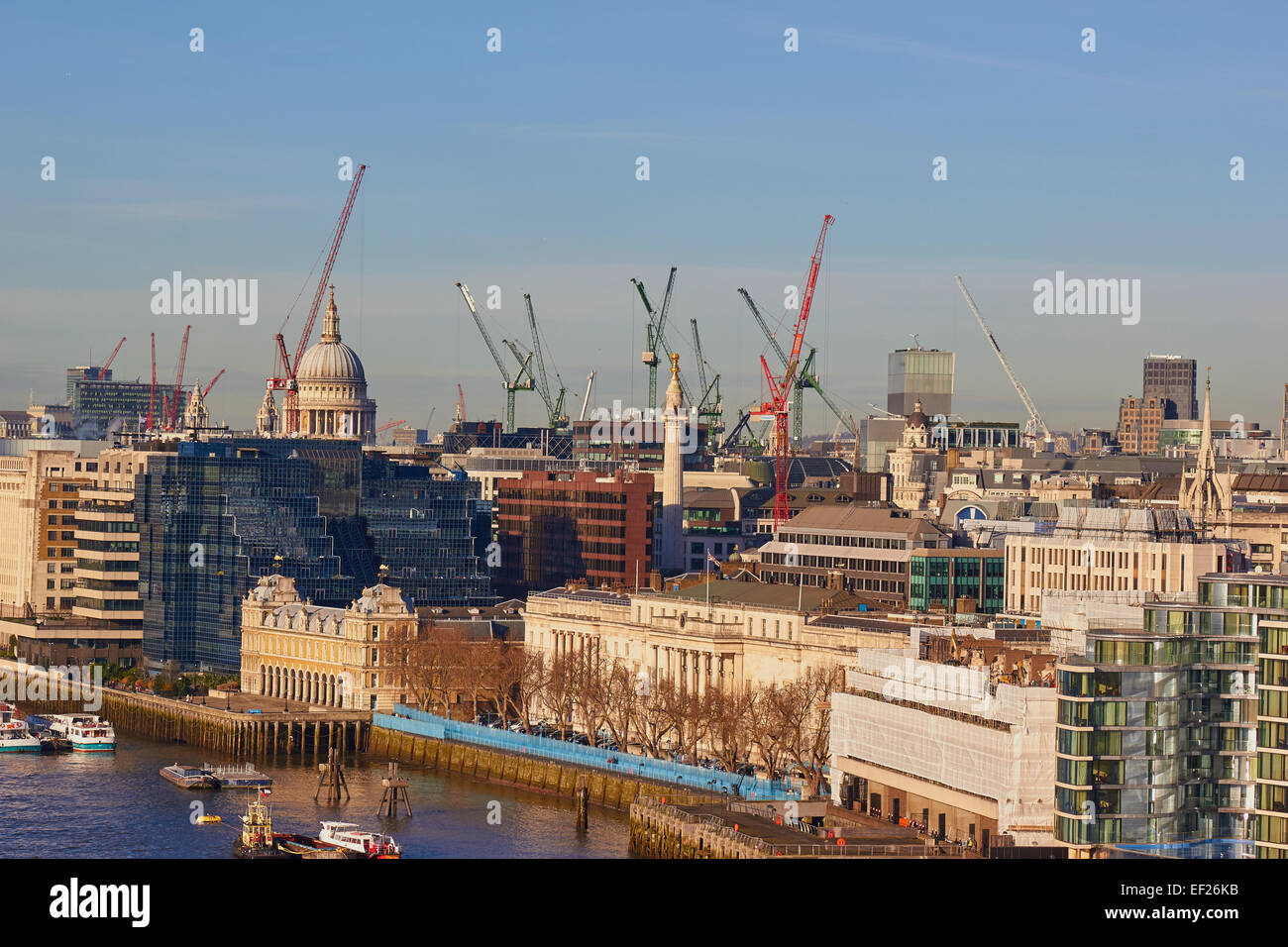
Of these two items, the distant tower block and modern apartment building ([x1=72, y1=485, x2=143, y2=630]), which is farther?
modern apartment building ([x1=72, y1=485, x2=143, y2=630])

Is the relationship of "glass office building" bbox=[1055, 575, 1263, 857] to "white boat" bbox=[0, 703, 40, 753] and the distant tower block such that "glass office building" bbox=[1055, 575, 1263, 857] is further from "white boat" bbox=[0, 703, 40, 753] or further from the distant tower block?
"white boat" bbox=[0, 703, 40, 753]

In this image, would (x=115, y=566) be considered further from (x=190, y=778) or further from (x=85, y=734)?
(x=190, y=778)

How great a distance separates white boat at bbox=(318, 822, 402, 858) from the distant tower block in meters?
7.77

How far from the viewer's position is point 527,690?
115688 mm

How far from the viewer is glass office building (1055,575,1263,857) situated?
6438 cm

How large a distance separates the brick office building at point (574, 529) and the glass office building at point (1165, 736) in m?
84.4

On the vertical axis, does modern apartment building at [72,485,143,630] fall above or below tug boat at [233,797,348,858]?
above

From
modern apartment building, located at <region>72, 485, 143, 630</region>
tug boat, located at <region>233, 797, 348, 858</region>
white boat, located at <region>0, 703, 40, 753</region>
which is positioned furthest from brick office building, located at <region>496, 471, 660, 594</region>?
tug boat, located at <region>233, 797, 348, 858</region>

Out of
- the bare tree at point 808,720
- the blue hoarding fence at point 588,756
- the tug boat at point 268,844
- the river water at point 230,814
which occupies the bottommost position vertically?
the river water at point 230,814

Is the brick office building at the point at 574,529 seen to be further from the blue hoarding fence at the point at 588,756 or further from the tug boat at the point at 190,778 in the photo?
the tug boat at the point at 190,778

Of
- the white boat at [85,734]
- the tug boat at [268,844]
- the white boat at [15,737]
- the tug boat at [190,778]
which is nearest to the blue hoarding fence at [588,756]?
the tug boat at [190,778]

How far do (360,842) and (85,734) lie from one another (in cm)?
3802

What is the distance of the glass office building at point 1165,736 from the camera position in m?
64.4
